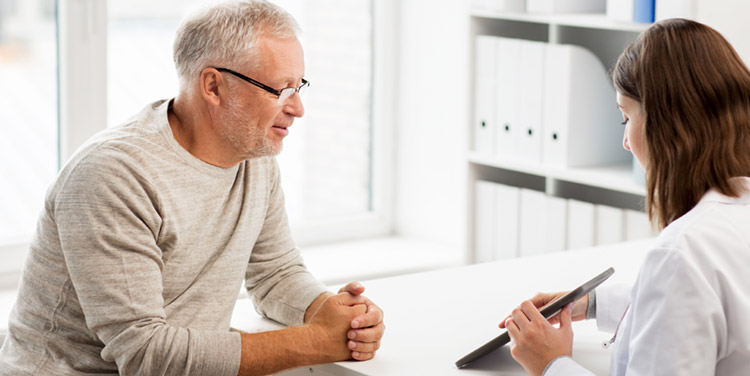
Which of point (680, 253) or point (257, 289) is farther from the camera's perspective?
point (257, 289)

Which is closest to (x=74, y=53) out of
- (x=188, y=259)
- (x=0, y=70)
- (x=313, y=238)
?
(x=0, y=70)

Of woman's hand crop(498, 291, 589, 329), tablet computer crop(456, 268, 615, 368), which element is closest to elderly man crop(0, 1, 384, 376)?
tablet computer crop(456, 268, 615, 368)

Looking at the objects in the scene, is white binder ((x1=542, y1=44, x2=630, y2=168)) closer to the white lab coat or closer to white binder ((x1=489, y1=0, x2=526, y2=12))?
white binder ((x1=489, y1=0, x2=526, y2=12))

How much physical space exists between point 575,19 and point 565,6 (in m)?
0.11

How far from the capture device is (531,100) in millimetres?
2938

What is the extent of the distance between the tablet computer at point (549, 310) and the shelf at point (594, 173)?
1.24 meters

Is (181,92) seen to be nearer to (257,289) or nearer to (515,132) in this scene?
(257,289)

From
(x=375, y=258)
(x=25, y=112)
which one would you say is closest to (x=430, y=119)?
(x=375, y=258)

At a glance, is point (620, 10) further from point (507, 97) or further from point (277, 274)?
point (277, 274)

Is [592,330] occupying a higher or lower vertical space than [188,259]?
lower

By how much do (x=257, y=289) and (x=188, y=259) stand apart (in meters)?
0.20

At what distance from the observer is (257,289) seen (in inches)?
70.7

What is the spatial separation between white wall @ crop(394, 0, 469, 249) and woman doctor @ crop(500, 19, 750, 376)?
214 centimetres

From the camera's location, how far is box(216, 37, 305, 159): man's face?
5.38 ft
